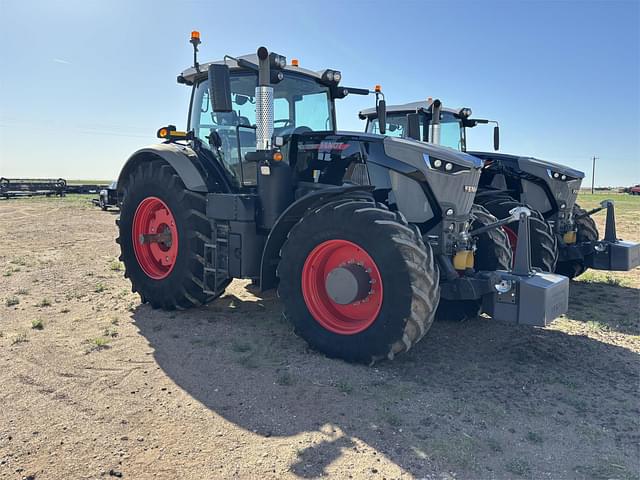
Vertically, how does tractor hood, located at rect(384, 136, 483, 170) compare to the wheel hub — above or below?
above

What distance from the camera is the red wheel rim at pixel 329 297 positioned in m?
4.19

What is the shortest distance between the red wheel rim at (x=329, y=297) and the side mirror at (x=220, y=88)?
1469 mm

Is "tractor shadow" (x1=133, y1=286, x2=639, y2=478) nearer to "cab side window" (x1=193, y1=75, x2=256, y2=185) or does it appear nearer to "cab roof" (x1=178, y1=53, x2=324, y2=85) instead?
"cab side window" (x1=193, y1=75, x2=256, y2=185)

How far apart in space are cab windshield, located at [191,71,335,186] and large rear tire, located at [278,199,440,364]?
1.48 m

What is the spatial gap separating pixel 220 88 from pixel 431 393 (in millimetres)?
3007

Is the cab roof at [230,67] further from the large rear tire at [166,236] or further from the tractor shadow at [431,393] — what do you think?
the tractor shadow at [431,393]

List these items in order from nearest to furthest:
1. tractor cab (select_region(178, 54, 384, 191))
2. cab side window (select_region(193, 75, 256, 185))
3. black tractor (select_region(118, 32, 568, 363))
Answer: black tractor (select_region(118, 32, 568, 363))
tractor cab (select_region(178, 54, 384, 191))
cab side window (select_region(193, 75, 256, 185))

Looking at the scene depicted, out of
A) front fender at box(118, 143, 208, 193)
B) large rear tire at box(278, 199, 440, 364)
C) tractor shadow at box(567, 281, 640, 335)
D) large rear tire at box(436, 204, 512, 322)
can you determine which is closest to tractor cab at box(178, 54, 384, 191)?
front fender at box(118, 143, 208, 193)

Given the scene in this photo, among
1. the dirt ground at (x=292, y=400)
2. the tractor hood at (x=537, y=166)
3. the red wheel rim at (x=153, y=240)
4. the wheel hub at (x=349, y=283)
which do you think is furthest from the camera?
the tractor hood at (x=537, y=166)

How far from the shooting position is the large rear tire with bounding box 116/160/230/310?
550 cm

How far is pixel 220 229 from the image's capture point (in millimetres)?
5406

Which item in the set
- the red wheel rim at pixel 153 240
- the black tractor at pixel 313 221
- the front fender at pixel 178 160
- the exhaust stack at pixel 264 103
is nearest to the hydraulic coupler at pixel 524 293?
the black tractor at pixel 313 221

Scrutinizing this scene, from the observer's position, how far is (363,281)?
13.5ft

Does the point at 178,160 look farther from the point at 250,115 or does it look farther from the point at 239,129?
the point at 250,115
